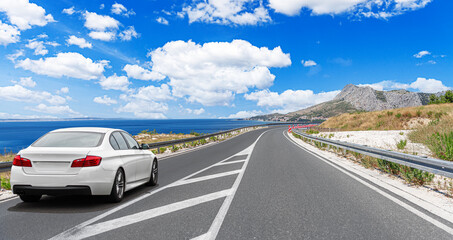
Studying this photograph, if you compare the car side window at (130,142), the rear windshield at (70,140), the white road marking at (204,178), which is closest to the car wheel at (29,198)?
the rear windshield at (70,140)

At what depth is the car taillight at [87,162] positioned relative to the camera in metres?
5.17

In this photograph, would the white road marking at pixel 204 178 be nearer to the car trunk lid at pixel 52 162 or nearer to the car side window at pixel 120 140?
the car side window at pixel 120 140

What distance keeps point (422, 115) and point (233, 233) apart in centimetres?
3889

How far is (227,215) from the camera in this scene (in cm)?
479

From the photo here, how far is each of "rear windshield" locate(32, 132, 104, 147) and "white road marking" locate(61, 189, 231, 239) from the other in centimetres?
174

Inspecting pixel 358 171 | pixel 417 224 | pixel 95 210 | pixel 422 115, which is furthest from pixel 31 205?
pixel 422 115

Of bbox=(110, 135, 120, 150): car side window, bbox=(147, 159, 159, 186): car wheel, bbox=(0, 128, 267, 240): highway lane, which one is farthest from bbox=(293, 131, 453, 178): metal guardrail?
bbox=(110, 135, 120, 150): car side window

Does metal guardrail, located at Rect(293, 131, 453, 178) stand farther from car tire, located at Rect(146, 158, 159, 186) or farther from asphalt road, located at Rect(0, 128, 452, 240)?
car tire, located at Rect(146, 158, 159, 186)

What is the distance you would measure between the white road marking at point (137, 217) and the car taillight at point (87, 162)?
1.19 meters

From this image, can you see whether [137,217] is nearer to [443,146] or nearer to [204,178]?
[204,178]

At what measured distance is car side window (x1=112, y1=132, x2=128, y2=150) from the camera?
6.49 meters

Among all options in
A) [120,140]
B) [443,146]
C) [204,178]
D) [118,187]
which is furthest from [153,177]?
[443,146]

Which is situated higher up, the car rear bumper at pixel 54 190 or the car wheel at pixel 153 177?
the car rear bumper at pixel 54 190

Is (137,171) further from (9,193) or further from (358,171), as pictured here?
(358,171)
